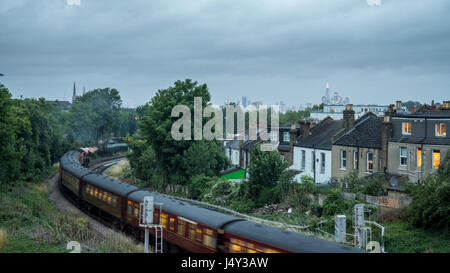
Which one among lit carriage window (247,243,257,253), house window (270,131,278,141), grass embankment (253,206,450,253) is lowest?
grass embankment (253,206,450,253)

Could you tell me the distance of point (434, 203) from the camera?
1898cm

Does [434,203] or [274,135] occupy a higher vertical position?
[274,135]

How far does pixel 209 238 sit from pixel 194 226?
1203 mm

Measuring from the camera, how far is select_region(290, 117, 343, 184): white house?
1433 inches

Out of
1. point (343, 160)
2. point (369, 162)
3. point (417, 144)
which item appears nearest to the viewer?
point (417, 144)

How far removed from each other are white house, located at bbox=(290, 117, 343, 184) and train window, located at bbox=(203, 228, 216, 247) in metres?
22.6

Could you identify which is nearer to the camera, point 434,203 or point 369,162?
point 434,203

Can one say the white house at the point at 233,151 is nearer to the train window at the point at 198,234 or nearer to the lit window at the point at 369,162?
the lit window at the point at 369,162

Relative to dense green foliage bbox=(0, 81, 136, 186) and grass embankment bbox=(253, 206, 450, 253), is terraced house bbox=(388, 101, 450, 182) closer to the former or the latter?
grass embankment bbox=(253, 206, 450, 253)

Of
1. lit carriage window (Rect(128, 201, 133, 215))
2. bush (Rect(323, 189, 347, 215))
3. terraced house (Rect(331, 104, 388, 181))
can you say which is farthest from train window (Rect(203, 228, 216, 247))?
terraced house (Rect(331, 104, 388, 181))

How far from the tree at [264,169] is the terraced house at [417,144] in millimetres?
8832

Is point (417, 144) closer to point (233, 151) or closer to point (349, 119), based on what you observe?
point (349, 119)

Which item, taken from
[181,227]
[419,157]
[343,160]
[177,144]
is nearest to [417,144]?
[419,157]
